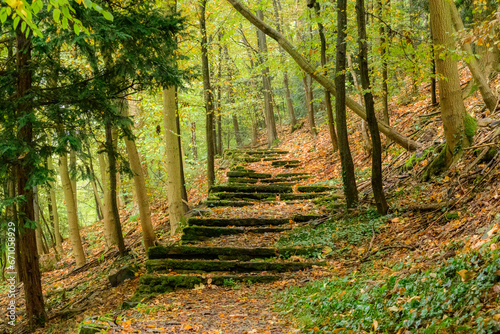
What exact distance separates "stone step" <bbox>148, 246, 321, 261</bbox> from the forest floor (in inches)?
17.1

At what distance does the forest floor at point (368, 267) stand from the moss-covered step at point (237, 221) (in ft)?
1.49

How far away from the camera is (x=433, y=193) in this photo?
7.23 m

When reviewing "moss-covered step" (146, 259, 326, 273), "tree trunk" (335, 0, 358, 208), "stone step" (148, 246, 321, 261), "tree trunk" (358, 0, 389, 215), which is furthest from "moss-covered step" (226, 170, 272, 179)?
"tree trunk" (358, 0, 389, 215)

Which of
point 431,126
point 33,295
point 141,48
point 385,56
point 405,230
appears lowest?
point 33,295

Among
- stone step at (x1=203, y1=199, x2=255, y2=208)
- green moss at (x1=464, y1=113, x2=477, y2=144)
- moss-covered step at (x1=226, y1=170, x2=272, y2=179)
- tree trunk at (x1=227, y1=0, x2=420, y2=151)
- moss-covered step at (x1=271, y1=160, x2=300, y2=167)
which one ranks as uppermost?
tree trunk at (x1=227, y1=0, x2=420, y2=151)

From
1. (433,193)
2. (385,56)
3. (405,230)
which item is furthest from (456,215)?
(385,56)

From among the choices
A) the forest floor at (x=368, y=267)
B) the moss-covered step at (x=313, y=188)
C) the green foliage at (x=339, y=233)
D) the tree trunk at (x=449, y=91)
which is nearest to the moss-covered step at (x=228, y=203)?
the forest floor at (x=368, y=267)

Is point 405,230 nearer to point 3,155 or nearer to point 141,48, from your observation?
point 141,48

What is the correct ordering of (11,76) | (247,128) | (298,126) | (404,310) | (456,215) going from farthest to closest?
(247,128) < (298,126) < (11,76) < (456,215) < (404,310)

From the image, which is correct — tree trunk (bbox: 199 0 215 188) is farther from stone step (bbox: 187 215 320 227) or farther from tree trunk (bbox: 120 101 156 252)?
stone step (bbox: 187 215 320 227)

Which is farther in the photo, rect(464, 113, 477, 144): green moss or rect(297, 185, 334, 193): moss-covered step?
rect(297, 185, 334, 193): moss-covered step

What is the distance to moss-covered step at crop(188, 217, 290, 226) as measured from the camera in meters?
9.47

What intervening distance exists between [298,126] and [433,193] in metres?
15.8

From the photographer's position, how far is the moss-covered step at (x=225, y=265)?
731 cm
